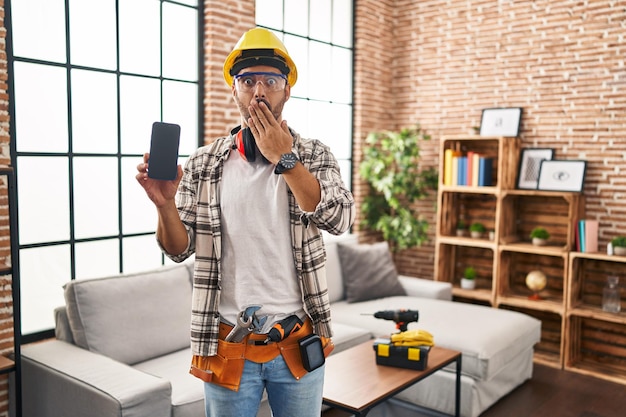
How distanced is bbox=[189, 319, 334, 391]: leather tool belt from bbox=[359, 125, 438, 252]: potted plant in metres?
3.51

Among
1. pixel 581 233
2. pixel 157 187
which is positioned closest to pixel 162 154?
pixel 157 187

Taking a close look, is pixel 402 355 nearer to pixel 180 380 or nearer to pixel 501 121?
pixel 180 380

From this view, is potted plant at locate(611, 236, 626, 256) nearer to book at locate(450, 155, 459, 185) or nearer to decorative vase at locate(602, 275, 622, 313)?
decorative vase at locate(602, 275, 622, 313)

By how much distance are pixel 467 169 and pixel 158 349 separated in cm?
286

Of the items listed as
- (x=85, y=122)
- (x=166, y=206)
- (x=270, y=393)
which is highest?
(x=85, y=122)

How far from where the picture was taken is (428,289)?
446 cm

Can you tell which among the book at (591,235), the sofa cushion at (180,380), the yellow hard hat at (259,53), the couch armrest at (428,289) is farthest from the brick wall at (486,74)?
the yellow hard hat at (259,53)

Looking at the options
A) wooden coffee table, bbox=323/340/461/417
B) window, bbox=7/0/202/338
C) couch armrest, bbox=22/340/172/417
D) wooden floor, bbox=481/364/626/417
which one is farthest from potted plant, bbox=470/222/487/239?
couch armrest, bbox=22/340/172/417

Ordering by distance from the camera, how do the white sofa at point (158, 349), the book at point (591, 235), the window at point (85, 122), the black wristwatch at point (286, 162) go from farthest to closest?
the book at point (591, 235) < the window at point (85, 122) < the white sofa at point (158, 349) < the black wristwatch at point (286, 162)

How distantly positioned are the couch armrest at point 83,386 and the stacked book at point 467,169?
3112 mm

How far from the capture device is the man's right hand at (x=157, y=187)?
1379 millimetres

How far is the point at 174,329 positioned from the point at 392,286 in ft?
6.03

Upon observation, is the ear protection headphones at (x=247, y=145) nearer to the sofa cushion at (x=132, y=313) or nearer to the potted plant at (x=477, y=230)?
the sofa cushion at (x=132, y=313)

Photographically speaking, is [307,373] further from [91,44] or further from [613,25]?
[613,25]
